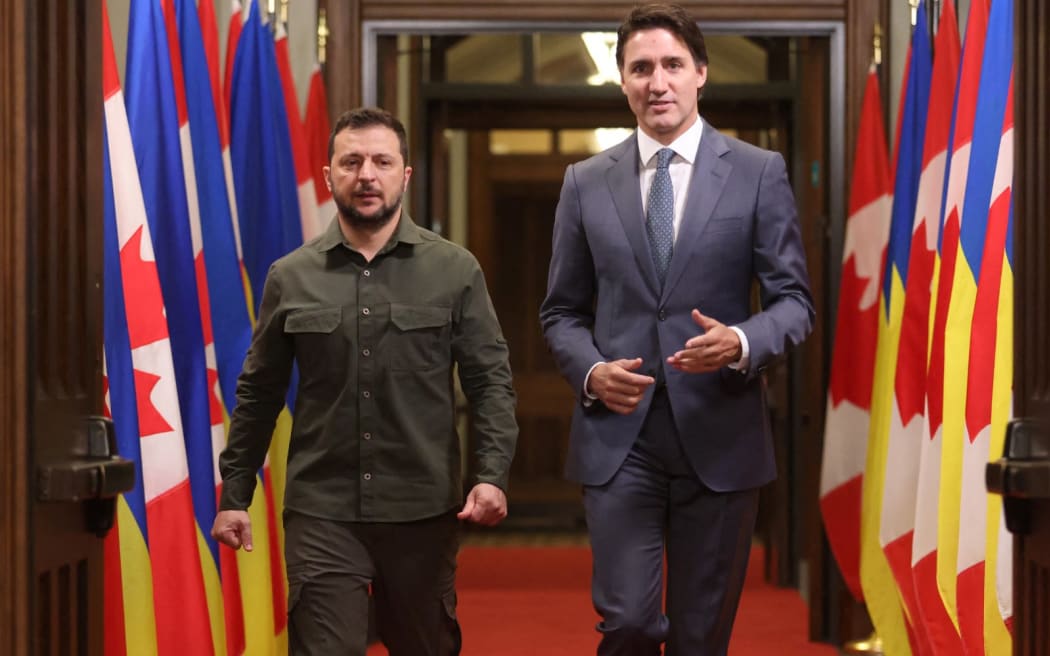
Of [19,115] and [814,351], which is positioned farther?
[814,351]

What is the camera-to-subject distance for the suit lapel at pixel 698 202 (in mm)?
2711

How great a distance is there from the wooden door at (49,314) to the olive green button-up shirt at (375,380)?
0.99 meters

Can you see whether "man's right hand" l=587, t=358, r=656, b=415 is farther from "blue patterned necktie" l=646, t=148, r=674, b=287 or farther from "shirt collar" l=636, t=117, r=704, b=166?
"shirt collar" l=636, t=117, r=704, b=166

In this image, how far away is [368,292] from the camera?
2822 millimetres

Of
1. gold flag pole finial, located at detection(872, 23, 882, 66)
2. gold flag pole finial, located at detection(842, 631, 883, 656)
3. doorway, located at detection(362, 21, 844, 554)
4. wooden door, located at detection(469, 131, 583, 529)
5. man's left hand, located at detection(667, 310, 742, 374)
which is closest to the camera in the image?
man's left hand, located at detection(667, 310, 742, 374)

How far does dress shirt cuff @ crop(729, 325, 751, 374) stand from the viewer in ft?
8.45

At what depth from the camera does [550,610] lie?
5852 millimetres

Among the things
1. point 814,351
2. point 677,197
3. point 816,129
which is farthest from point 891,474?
point 677,197

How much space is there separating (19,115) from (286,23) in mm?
3559

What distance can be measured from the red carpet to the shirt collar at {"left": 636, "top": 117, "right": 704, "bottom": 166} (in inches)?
101

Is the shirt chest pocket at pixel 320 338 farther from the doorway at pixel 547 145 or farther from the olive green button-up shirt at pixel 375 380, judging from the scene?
the doorway at pixel 547 145

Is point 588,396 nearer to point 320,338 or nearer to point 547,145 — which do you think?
point 320,338

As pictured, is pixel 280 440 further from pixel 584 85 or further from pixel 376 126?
pixel 584 85

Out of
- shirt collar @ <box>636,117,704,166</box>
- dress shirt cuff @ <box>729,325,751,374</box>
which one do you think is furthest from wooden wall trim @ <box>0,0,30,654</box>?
shirt collar @ <box>636,117,704,166</box>
